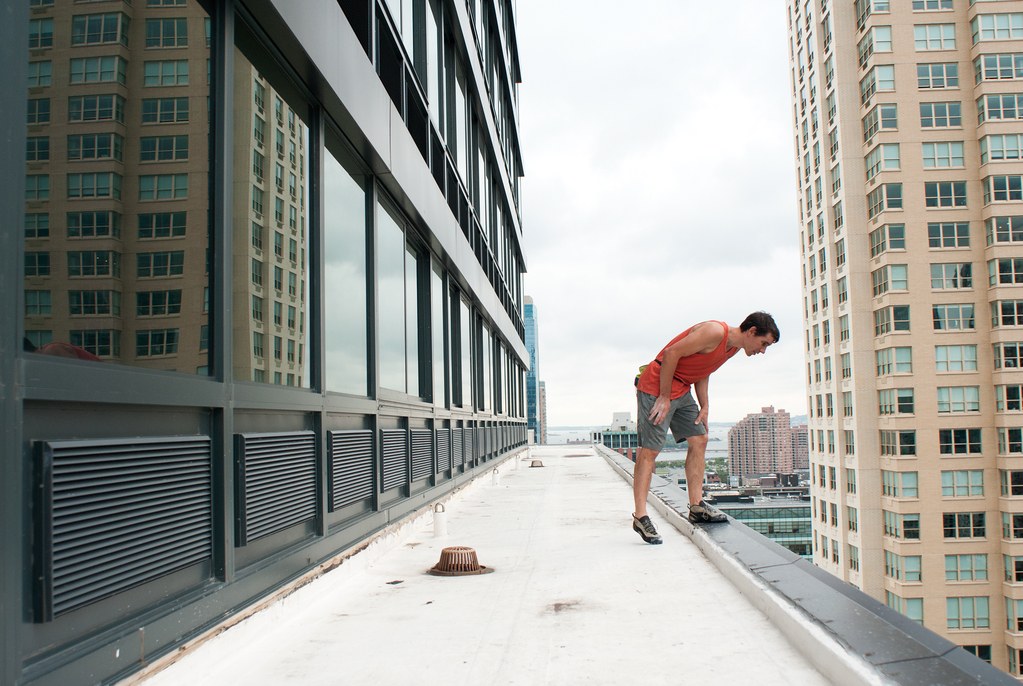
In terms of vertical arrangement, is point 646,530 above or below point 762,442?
above

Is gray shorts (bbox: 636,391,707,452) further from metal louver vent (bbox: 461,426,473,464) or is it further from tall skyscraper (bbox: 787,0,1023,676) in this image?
tall skyscraper (bbox: 787,0,1023,676)

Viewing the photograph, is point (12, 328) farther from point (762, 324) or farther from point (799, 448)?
point (799, 448)

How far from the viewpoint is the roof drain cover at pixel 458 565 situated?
15.9 feet

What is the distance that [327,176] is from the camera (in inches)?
208

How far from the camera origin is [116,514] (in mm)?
2574

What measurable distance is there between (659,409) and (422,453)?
3759mm

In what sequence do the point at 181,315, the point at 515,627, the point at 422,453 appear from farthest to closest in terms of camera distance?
the point at 422,453
the point at 515,627
the point at 181,315

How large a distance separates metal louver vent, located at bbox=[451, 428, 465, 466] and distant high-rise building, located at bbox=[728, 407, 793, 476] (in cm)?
18052

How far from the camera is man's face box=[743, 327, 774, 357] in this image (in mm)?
5215

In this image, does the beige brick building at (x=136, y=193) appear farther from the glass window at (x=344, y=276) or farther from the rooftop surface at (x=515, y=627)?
the rooftop surface at (x=515, y=627)

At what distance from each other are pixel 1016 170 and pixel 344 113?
5457 cm

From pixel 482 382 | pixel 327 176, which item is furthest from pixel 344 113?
pixel 482 382

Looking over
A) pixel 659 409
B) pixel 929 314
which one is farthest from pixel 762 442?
pixel 659 409

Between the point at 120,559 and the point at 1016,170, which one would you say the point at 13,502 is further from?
the point at 1016,170
